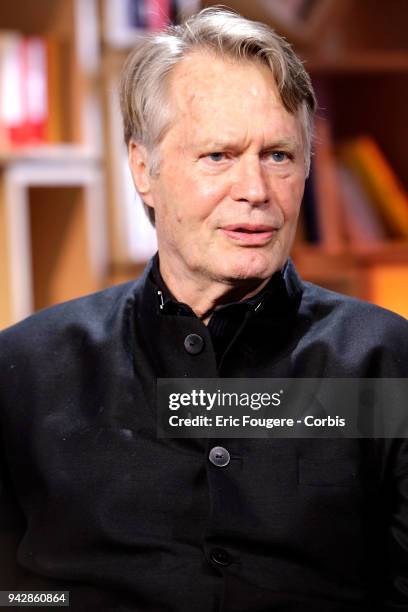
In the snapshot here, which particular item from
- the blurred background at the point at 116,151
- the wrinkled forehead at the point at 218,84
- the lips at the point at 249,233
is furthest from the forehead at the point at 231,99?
the blurred background at the point at 116,151

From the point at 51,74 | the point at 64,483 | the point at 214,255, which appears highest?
the point at 51,74

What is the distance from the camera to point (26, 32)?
2715 mm

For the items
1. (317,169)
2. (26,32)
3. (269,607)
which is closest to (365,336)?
(269,607)

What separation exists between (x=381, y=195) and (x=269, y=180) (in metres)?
1.51

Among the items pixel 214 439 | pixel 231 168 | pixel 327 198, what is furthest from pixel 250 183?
pixel 327 198

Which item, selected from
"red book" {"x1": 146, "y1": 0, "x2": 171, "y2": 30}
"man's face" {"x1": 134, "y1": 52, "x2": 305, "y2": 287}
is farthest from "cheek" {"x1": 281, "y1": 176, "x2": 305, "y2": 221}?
"red book" {"x1": 146, "y1": 0, "x2": 171, "y2": 30}

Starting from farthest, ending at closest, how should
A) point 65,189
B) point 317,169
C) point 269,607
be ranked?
point 65,189
point 317,169
point 269,607

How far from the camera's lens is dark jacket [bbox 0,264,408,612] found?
45.7 inches

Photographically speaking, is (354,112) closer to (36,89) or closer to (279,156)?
(36,89)

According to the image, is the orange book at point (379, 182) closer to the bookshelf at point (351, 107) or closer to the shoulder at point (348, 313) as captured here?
the bookshelf at point (351, 107)

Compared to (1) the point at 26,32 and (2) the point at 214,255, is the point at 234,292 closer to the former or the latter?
(2) the point at 214,255

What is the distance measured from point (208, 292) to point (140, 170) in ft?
0.67

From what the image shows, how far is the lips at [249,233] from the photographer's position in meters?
1.20

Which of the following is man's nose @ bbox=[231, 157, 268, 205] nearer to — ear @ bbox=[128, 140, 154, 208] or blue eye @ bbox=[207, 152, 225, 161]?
blue eye @ bbox=[207, 152, 225, 161]
